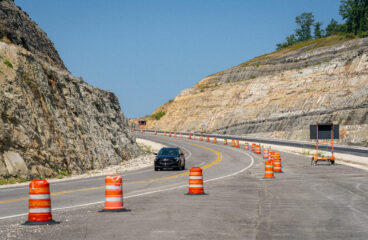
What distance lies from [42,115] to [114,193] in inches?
697

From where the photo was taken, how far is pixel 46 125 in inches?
1137

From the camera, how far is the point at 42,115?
29031 millimetres

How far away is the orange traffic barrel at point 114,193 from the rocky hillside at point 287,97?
48.2 m

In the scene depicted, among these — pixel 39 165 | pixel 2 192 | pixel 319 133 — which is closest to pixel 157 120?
pixel 319 133

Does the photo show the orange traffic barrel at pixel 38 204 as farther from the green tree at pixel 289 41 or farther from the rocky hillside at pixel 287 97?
the green tree at pixel 289 41

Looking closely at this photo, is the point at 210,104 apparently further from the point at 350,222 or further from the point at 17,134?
the point at 350,222

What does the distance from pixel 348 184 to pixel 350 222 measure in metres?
10.5

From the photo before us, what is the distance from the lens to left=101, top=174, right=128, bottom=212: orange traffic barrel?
12.3m

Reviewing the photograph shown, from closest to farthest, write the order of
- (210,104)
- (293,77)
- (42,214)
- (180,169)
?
(42,214)
(180,169)
(293,77)
(210,104)

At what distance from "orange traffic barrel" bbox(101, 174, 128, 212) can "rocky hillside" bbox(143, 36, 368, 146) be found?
48248 millimetres

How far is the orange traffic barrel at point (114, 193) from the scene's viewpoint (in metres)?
12.3

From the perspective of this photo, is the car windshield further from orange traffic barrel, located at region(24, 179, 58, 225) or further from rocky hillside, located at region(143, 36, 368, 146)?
rocky hillside, located at region(143, 36, 368, 146)

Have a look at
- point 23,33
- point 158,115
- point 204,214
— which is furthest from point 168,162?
point 158,115

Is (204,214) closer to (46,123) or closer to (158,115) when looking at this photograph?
(46,123)
